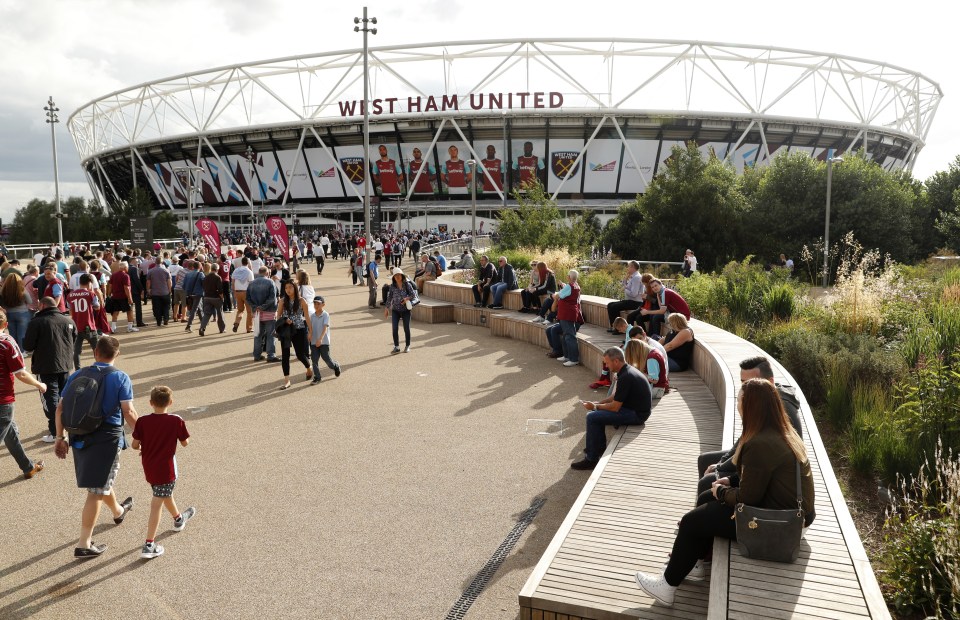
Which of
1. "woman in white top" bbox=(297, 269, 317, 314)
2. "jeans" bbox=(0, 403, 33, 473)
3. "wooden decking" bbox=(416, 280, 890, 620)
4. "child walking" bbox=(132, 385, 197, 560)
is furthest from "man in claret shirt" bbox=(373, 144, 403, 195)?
"child walking" bbox=(132, 385, 197, 560)

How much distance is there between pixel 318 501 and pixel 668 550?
3174 millimetres

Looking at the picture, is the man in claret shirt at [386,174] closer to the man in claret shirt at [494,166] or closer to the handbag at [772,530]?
the man in claret shirt at [494,166]

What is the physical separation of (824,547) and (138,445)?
4754 millimetres

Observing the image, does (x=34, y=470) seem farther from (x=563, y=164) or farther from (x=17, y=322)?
(x=563, y=164)

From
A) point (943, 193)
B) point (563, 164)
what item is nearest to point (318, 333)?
point (943, 193)

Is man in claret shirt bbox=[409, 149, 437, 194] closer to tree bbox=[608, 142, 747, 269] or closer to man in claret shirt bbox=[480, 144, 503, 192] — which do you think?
man in claret shirt bbox=[480, 144, 503, 192]

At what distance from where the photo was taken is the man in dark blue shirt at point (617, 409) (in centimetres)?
648

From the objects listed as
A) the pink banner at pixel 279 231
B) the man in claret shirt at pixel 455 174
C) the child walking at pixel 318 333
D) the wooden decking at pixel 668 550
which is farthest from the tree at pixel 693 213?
the man in claret shirt at pixel 455 174

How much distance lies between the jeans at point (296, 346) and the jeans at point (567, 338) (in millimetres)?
4489

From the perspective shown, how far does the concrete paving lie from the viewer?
4320 millimetres

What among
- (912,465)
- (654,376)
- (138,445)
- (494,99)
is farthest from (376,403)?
(494,99)

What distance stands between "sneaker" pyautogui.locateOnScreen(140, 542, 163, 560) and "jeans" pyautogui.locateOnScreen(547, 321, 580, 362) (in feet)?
25.5

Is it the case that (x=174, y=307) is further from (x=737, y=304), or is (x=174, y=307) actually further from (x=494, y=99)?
(x=494, y=99)

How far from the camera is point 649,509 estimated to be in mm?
4738
